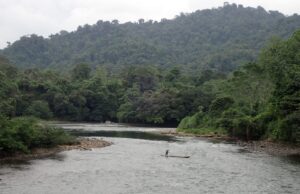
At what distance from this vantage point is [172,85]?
445ft

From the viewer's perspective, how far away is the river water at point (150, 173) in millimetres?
31500

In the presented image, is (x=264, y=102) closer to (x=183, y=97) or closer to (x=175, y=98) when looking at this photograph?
(x=183, y=97)

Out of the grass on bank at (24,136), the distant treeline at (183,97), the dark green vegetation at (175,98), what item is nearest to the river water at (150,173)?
the grass on bank at (24,136)

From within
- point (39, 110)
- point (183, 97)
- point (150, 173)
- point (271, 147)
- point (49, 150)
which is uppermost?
point (183, 97)

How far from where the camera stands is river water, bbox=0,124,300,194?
3150 centimetres

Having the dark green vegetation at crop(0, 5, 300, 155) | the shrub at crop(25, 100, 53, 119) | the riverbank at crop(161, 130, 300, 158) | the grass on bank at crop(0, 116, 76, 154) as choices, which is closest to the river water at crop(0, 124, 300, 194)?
the grass on bank at crop(0, 116, 76, 154)

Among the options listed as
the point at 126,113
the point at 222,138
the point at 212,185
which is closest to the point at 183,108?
the point at 126,113

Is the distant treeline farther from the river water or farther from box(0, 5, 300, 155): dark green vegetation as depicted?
the river water

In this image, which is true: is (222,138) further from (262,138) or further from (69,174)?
(69,174)

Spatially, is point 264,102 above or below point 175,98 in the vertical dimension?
below

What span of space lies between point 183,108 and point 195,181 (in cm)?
8080

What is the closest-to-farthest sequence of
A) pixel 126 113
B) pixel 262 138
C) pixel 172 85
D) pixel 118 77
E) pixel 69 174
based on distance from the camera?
pixel 69 174, pixel 262 138, pixel 126 113, pixel 172 85, pixel 118 77

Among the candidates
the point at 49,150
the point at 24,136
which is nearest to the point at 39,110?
the point at 49,150

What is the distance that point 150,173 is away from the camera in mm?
37750
